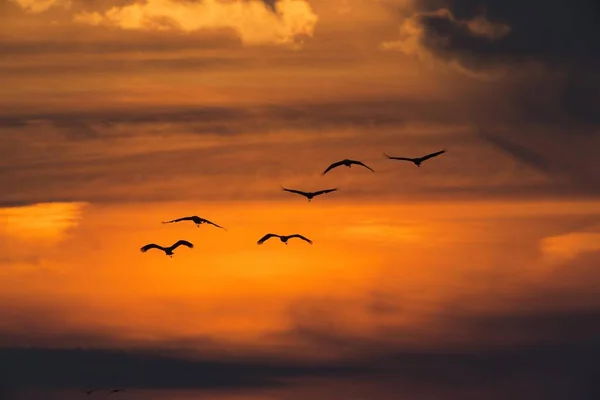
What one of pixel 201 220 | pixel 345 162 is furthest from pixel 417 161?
pixel 201 220

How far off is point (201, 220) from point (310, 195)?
51.9 feet

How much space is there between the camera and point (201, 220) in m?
197

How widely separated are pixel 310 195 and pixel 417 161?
51.7 ft

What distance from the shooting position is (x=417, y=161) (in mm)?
195125

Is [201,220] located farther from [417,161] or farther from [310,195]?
[417,161]

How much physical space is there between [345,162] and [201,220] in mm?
24205

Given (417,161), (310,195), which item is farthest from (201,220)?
(417,161)

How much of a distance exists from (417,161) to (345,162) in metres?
13.8

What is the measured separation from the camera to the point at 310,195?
645 ft

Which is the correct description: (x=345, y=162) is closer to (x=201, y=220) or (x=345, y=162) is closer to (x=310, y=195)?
(x=310, y=195)

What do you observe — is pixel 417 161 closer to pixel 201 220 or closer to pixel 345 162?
pixel 345 162

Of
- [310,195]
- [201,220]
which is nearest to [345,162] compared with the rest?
[310,195]

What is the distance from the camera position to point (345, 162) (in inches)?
7323
